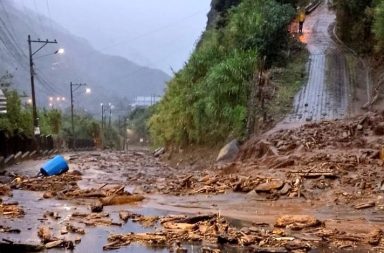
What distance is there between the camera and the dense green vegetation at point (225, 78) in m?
19.2

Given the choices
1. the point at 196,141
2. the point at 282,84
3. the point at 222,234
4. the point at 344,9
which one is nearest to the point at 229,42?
the point at 282,84

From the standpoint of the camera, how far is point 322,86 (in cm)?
2192

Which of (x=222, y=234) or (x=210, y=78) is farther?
(x=210, y=78)

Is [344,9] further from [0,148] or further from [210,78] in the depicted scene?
[0,148]

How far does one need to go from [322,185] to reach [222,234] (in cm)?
391

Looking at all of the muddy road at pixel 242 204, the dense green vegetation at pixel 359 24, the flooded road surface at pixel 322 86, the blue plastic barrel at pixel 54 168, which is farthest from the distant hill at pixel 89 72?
the muddy road at pixel 242 204

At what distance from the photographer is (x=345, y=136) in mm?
14297

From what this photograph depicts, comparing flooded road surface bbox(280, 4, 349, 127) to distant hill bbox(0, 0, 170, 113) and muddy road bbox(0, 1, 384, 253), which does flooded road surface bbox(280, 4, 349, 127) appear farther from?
distant hill bbox(0, 0, 170, 113)

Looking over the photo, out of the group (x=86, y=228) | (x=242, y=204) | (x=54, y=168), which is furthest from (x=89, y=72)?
(x=86, y=228)

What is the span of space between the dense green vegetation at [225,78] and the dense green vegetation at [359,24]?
3.04 meters

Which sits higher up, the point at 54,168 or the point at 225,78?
the point at 225,78

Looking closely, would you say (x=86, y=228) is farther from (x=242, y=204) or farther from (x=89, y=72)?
(x=89, y=72)

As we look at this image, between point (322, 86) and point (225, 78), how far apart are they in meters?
4.99

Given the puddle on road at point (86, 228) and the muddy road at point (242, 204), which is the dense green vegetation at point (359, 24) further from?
the puddle on road at point (86, 228)
